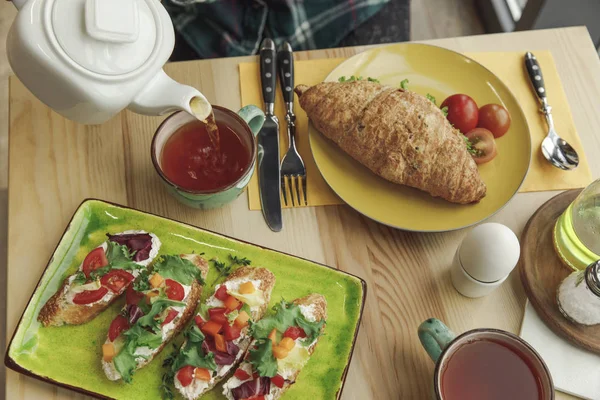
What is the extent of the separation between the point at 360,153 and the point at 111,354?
732 millimetres

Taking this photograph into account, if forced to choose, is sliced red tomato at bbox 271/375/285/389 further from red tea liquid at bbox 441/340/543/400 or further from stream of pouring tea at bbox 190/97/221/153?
stream of pouring tea at bbox 190/97/221/153

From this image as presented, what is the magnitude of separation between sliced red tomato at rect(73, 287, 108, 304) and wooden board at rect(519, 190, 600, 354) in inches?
37.2

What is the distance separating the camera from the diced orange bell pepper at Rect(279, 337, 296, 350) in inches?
45.8

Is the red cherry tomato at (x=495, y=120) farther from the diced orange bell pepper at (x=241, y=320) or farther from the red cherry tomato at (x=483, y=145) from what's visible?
the diced orange bell pepper at (x=241, y=320)

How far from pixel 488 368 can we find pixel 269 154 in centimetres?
72

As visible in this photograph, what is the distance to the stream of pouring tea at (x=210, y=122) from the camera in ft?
3.92

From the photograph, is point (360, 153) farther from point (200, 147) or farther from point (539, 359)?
point (539, 359)

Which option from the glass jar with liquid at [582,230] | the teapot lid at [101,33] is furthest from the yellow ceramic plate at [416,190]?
the teapot lid at [101,33]

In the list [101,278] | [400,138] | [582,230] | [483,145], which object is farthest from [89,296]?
[582,230]

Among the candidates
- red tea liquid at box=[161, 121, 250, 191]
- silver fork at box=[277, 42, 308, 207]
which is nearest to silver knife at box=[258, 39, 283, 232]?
silver fork at box=[277, 42, 308, 207]

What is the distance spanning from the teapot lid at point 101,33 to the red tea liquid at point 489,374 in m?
0.83

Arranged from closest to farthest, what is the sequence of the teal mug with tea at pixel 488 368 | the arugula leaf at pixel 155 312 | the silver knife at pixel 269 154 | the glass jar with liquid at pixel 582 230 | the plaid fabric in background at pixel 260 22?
the teal mug with tea at pixel 488 368, the arugula leaf at pixel 155 312, the glass jar with liquid at pixel 582 230, the silver knife at pixel 269 154, the plaid fabric in background at pixel 260 22

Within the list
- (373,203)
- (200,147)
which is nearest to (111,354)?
(200,147)

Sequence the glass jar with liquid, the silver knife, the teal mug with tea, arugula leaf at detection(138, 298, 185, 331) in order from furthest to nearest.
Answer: the silver knife, the glass jar with liquid, arugula leaf at detection(138, 298, 185, 331), the teal mug with tea
